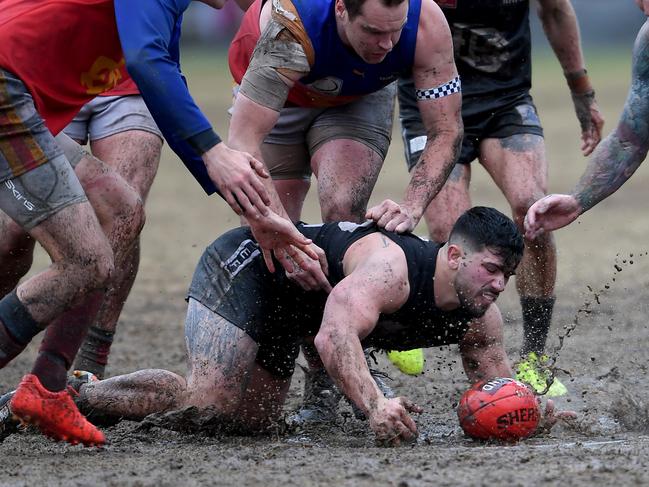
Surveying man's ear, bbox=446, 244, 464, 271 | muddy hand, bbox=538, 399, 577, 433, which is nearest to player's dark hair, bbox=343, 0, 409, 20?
man's ear, bbox=446, 244, 464, 271

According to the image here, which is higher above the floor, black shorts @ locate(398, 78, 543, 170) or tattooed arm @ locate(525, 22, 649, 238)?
black shorts @ locate(398, 78, 543, 170)

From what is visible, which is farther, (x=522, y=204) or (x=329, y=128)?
(x=522, y=204)

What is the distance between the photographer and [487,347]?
19.4ft

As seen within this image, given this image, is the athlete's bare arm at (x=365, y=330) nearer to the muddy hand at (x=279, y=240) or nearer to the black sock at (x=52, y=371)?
the muddy hand at (x=279, y=240)

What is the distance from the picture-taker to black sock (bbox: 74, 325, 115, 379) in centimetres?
698

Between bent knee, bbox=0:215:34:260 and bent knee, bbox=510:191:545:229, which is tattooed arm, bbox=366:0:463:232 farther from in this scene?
bent knee, bbox=0:215:34:260

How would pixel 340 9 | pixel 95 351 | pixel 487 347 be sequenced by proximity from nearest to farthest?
pixel 487 347 < pixel 340 9 < pixel 95 351

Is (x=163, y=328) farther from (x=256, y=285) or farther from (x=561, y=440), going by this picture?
(x=561, y=440)

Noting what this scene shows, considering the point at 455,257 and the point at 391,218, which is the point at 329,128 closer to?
the point at 391,218

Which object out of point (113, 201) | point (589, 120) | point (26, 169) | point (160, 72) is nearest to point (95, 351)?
point (113, 201)

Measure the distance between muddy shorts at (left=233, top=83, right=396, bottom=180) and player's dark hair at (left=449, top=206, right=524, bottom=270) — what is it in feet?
4.26

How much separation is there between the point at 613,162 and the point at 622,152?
0.07 metres

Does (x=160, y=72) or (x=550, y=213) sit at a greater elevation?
(x=160, y=72)

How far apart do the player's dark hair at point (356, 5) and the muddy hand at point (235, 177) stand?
1.05 m
